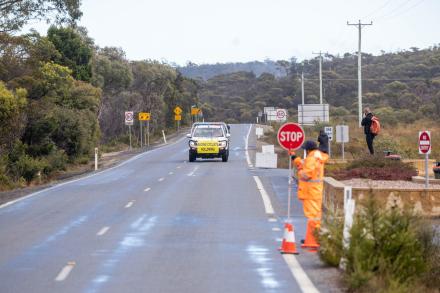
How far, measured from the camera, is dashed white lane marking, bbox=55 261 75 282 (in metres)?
12.3

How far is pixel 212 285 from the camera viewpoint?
1159 cm

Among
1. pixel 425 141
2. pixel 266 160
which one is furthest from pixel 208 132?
pixel 425 141

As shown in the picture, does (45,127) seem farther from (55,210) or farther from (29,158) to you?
(55,210)

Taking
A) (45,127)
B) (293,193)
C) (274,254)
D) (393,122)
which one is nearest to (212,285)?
(274,254)

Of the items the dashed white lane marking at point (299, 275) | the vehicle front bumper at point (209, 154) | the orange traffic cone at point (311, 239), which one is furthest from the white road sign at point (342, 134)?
the orange traffic cone at point (311, 239)

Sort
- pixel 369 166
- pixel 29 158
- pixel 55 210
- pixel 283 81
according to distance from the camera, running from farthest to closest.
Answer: pixel 283 81, pixel 29 158, pixel 369 166, pixel 55 210

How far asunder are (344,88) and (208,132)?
98420 mm

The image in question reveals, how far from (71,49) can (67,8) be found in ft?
106

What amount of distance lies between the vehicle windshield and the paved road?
14.6 m

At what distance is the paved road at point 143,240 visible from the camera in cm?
1202

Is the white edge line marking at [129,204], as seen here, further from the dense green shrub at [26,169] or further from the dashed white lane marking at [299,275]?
the dense green shrub at [26,169]

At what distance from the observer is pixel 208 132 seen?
155 feet

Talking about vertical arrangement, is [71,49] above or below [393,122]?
above

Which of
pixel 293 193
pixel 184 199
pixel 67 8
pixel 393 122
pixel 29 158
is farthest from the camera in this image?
pixel 393 122
